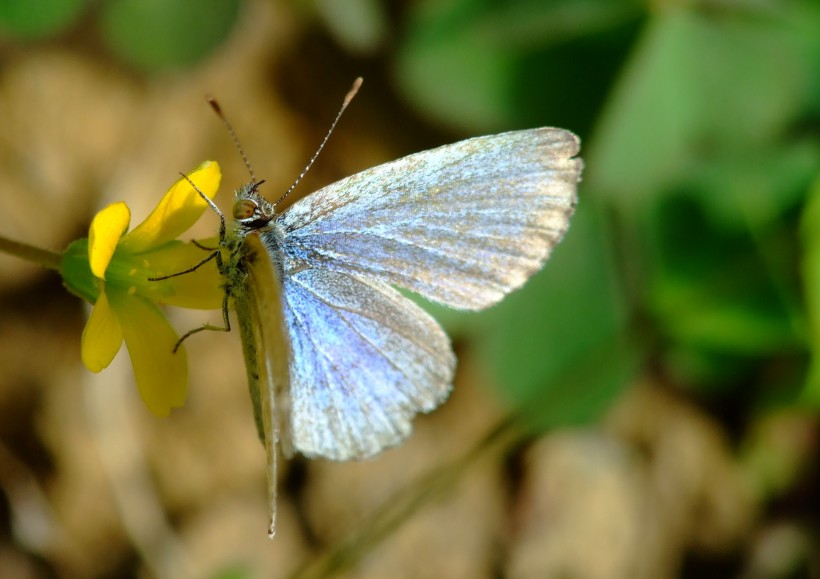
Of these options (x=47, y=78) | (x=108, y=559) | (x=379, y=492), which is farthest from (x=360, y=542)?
(x=47, y=78)

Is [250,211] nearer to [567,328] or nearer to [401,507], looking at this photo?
[401,507]

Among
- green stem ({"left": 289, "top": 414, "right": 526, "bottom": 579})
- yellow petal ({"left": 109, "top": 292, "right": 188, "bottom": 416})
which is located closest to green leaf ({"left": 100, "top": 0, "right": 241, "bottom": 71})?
yellow petal ({"left": 109, "top": 292, "right": 188, "bottom": 416})

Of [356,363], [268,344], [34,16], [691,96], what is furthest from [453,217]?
[691,96]

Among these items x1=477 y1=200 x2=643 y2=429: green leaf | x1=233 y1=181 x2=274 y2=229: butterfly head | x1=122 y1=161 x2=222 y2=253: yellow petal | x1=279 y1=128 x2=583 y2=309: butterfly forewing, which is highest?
x1=122 y1=161 x2=222 y2=253: yellow petal

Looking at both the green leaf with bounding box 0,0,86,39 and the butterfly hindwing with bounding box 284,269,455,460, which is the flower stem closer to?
the butterfly hindwing with bounding box 284,269,455,460

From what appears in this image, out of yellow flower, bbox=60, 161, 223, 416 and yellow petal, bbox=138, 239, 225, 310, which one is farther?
yellow petal, bbox=138, 239, 225, 310

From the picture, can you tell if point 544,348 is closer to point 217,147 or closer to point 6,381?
point 217,147
